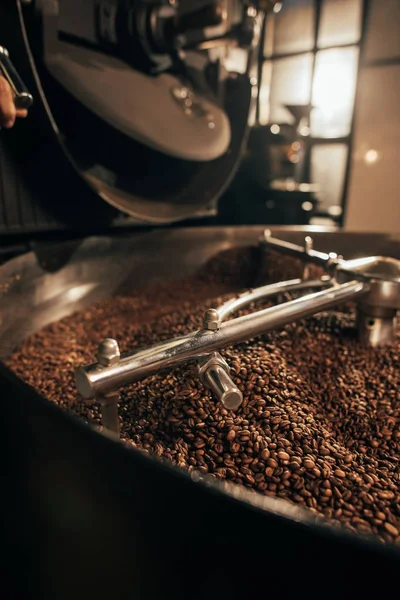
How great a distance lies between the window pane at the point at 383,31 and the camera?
3461 millimetres

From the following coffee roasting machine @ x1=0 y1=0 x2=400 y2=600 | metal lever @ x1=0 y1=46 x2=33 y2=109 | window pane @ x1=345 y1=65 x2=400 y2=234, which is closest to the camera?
coffee roasting machine @ x1=0 y1=0 x2=400 y2=600

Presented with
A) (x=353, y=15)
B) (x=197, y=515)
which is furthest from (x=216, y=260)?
(x=353, y=15)

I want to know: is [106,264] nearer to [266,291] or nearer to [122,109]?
[122,109]

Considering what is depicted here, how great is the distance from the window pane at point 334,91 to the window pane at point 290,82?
5.0 inches

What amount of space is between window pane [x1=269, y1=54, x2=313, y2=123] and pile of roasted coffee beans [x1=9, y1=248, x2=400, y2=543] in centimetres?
356

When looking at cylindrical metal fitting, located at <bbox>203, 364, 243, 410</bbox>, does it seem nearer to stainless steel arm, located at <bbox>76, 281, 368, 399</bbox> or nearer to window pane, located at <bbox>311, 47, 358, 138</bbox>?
stainless steel arm, located at <bbox>76, 281, 368, 399</bbox>

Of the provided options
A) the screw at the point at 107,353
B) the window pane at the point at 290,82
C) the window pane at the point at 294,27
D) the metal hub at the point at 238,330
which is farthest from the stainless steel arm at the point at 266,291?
the window pane at the point at 294,27

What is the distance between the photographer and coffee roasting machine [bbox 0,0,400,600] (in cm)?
34

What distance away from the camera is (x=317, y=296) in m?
0.82

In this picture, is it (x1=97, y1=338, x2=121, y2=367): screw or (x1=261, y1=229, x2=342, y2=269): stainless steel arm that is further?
(x1=261, y1=229, x2=342, y2=269): stainless steel arm

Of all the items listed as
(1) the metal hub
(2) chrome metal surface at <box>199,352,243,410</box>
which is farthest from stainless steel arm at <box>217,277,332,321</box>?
(2) chrome metal surface at <box>199,352,243,410</box>

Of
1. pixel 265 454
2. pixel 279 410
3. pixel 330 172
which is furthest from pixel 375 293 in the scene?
pixel 330 172

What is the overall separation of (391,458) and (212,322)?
1.31ft

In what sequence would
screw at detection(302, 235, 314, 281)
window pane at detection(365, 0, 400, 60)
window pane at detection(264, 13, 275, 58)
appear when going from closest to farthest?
1. screw at detection(302, 235, 314, 281)
2. window pane at detection(365, 0, 400, 60)
3. window pane at detection(264, 13, 275, 58)
